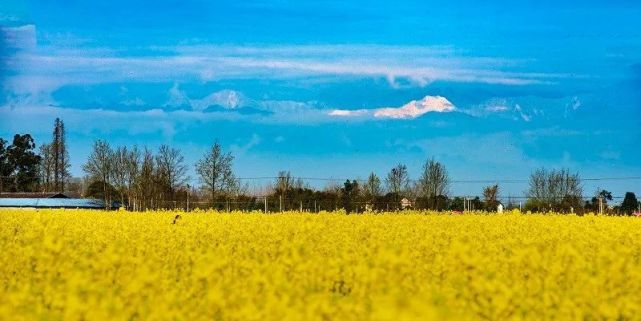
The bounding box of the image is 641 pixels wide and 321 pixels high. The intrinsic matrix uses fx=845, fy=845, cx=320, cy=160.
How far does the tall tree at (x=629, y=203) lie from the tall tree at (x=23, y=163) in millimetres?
53303

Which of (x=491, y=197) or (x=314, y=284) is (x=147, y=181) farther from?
(x=314, y=284)

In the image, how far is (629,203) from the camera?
47.2m

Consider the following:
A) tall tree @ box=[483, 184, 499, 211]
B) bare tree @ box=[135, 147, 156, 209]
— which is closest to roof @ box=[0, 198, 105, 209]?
bare tree @ box=[135, 147, 156, 209]

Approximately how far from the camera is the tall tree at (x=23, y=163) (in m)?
78.4

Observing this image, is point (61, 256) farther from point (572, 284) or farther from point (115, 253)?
point (572, 284)

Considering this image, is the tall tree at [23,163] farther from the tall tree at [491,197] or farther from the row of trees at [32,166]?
the tall tree at [491,197]

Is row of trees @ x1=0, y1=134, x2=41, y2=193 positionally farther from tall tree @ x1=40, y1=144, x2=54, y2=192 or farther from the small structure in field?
the small structure in field

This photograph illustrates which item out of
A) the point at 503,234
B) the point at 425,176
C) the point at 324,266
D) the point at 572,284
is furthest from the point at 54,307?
the point at 425,176

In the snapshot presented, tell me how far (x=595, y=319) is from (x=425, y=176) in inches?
1744

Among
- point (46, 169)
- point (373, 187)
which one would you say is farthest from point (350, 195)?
point (46, 169)

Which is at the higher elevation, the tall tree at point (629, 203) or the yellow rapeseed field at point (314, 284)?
the tall tree at point (629, 203)

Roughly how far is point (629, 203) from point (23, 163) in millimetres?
56134

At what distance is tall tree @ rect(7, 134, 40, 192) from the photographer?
78.4m

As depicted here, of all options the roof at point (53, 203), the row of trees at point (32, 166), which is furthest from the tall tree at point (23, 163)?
the roof at point (53, 203)
